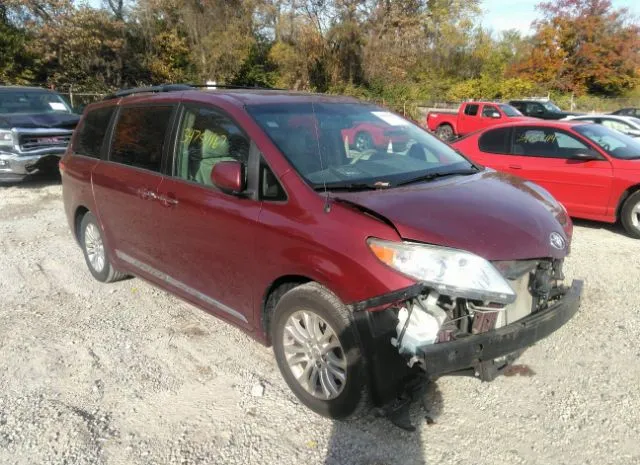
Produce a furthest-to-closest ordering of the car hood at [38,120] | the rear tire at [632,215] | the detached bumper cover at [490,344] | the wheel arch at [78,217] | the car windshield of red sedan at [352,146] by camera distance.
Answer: the car hood at [38,120]
the rear tire at [632,215]
the wheel arch at [78,217]
the car windshield of red sedan at [352,146]
the detached bumper cover at [490,344]

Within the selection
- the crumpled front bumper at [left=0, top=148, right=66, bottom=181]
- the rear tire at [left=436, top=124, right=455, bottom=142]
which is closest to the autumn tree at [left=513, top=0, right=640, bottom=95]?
the rear tire at [left=436, top=124, right=455, bottom=142]

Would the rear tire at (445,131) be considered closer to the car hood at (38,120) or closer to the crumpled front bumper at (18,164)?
the car hood at (38,120)

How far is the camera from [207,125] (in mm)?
3658

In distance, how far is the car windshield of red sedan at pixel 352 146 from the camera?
3.24 meters

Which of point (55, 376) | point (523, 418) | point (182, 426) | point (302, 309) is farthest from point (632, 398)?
point (55, 376)

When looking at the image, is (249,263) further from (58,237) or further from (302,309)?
(58,237)

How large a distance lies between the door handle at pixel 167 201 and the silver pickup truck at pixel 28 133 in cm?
Result: 712

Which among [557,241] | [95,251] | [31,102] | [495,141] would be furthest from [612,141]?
[31,102]

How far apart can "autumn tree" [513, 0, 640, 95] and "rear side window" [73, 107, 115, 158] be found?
42135mm

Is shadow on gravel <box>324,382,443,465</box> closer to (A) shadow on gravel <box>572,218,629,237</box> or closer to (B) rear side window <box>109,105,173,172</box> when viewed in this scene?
(B) rear side window <box>109,105,173,172</box>

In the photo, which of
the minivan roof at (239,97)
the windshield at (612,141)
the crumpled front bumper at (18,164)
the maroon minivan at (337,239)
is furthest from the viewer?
the crumpled front bumper at (18,164)

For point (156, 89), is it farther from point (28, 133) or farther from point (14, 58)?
point (14, 58)

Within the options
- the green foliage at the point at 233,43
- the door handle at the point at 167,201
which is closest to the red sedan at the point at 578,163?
the door handle at the point at 167,201

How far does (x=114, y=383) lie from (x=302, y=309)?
1.43m
